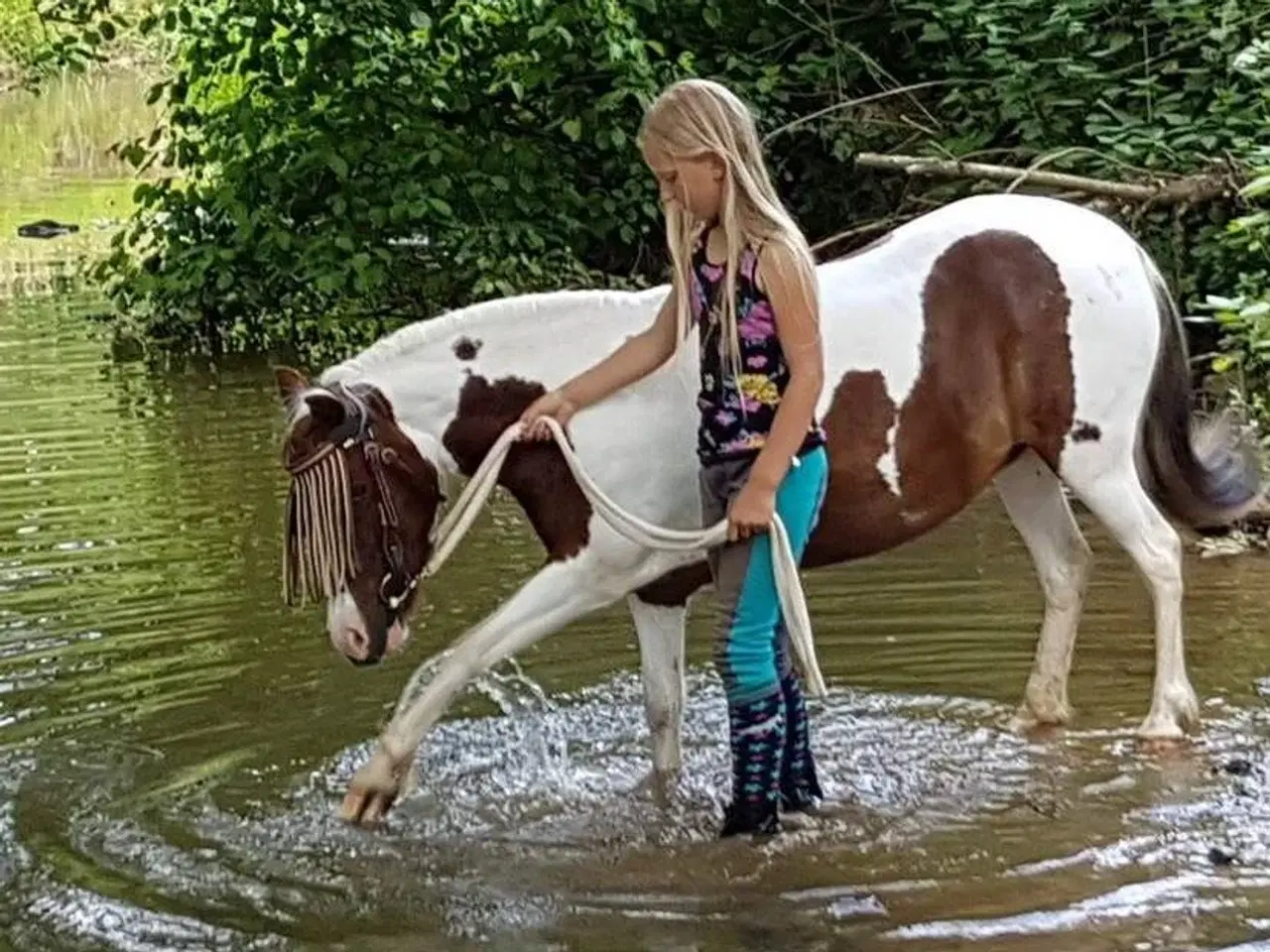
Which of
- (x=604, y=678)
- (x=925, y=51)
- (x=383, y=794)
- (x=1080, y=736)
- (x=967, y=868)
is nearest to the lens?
(x=967, y=868)

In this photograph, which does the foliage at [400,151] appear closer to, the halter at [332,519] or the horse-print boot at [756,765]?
the halter at [332,519]

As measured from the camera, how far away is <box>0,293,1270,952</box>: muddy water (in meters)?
4.20

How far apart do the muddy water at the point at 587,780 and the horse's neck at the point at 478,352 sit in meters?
1.00

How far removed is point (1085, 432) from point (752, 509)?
1.34 m

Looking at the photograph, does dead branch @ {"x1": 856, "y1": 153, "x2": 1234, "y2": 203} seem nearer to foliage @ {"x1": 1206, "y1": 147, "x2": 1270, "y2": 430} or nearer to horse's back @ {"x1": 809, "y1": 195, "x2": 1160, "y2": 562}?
foliage @ {"x1": 1206, "y1": 147, "x2": 1270, "y2": 430}

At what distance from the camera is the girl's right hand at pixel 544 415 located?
4.75 metres

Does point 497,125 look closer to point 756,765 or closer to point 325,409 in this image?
point 325,409

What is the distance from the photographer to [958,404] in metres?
5.20

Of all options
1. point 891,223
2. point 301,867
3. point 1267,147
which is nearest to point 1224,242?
point 1267,147

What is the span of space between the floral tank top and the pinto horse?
31cm

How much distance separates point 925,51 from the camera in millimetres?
12234

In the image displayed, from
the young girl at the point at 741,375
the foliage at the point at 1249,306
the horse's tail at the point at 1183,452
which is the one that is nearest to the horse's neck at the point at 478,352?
the young girl at the point at 741,375

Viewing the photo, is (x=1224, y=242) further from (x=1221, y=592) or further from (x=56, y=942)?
(x=56, y=942)

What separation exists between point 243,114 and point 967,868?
30.0 feet
